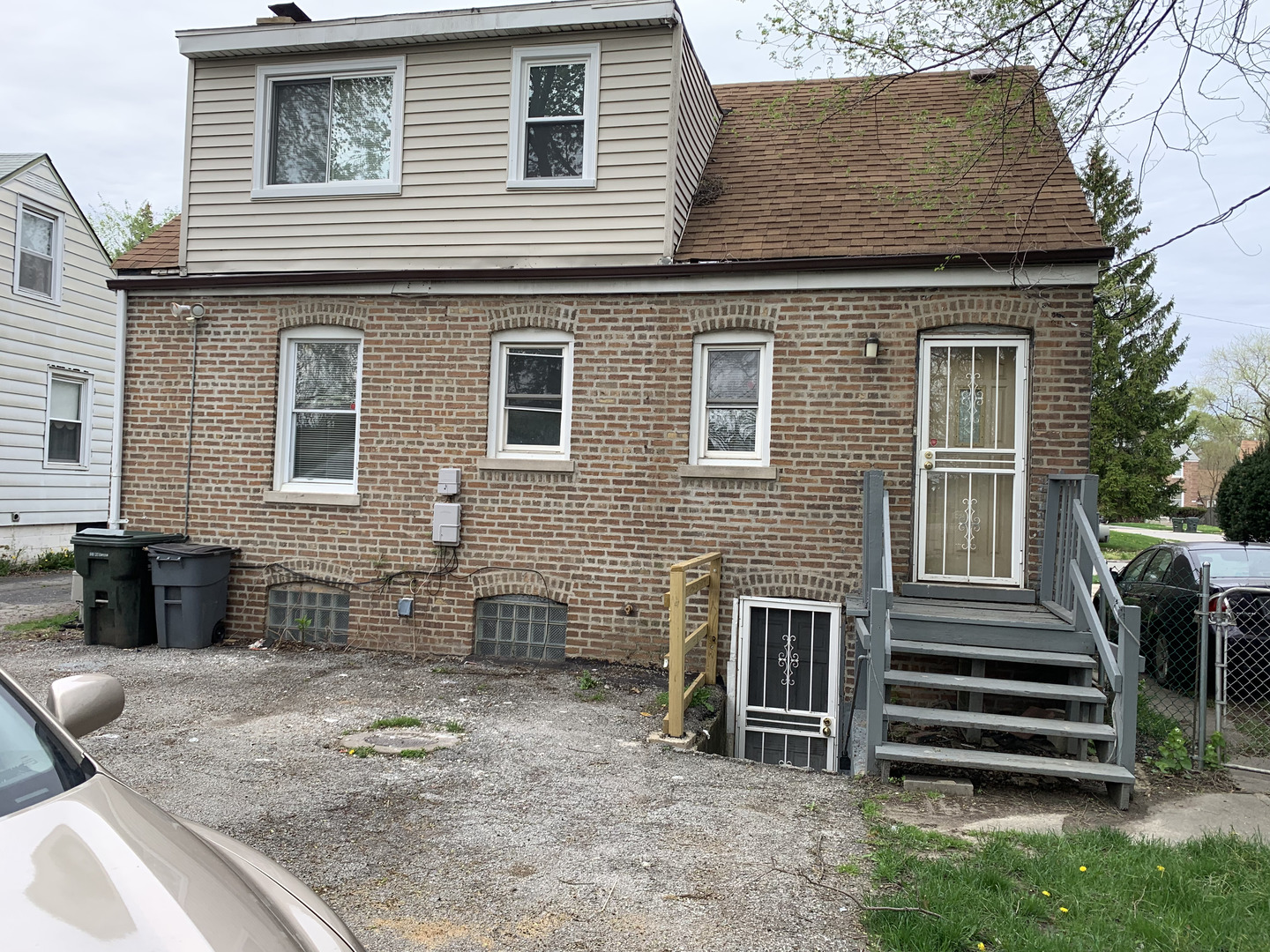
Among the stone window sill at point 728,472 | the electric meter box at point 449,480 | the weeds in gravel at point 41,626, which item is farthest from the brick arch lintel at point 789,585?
the weeds in gravel at point 41,626

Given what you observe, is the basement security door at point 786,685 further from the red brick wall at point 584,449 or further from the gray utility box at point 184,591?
the gray utility box at point 184,591

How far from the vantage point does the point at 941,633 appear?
6.75m

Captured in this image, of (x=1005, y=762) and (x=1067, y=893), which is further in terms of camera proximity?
(x=1005, y=762)

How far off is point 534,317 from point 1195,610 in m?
6.99

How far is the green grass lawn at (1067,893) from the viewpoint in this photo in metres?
3.60

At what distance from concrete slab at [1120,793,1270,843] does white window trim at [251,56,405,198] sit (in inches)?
344

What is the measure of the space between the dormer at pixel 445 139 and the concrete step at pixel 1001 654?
449cm

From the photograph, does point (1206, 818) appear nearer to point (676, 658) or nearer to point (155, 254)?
point (676, 658)

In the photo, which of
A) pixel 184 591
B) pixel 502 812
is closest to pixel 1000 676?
pixel 502 812

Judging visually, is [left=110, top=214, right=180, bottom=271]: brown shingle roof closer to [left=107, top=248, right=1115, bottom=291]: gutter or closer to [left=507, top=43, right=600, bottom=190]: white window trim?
[left=107, top=248, right=1115, bottom=291]: gutter

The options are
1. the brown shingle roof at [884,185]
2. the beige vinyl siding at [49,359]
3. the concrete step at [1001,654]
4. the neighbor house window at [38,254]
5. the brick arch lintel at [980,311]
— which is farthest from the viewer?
the neighbor house window at [38,254]

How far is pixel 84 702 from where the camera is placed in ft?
8.75

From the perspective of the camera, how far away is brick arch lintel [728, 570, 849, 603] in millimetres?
8273

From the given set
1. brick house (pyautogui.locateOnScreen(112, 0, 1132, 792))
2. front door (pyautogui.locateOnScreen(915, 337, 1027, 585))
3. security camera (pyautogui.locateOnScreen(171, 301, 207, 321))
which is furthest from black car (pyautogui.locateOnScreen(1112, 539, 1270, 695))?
security camera (pyautogui.locateOnScreen(171, 301, 207, 321))
